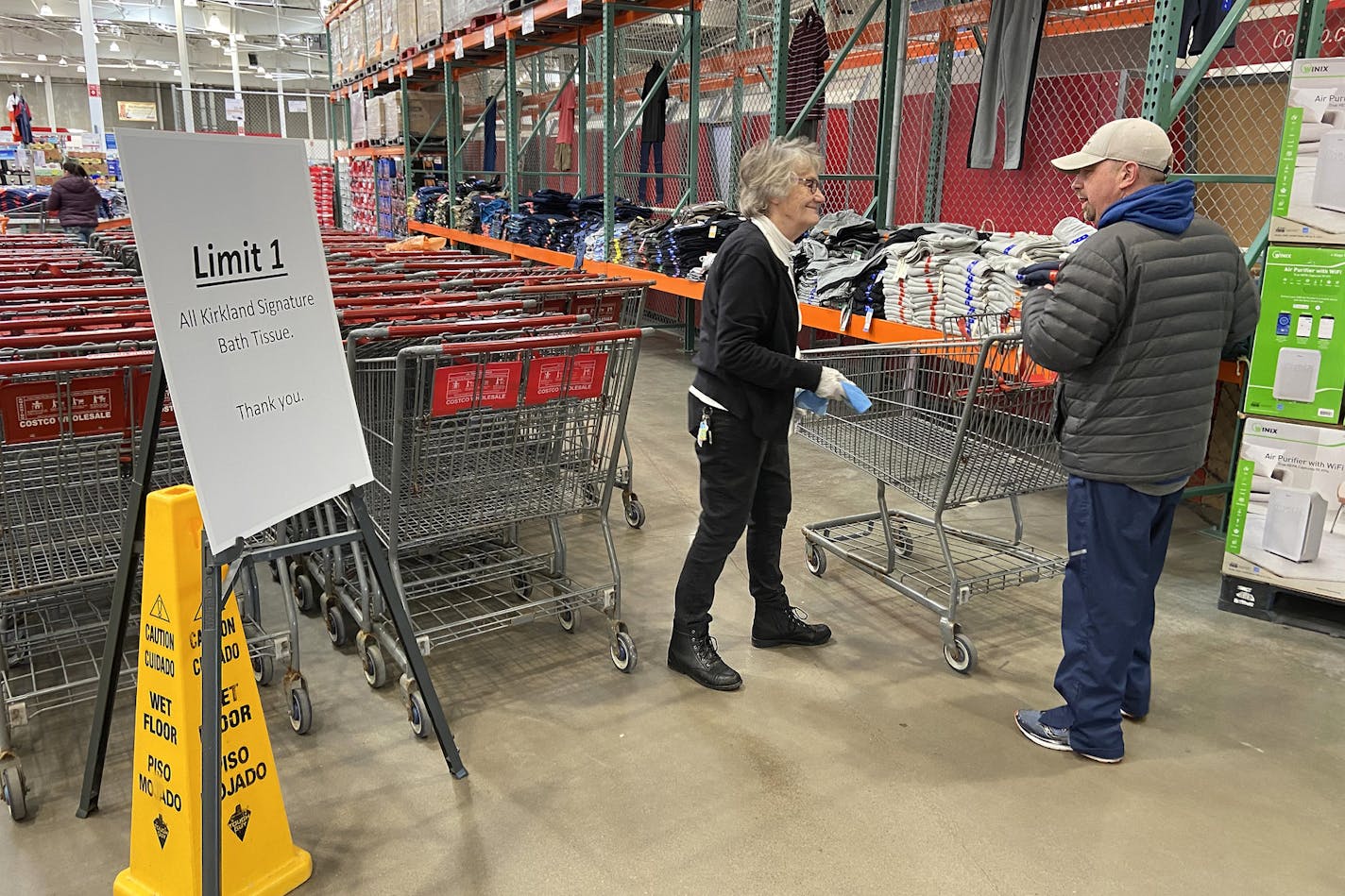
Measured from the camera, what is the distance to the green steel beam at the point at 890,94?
7398mm

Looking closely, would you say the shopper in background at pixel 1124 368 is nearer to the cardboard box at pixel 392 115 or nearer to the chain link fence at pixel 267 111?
the cardboard box at pixel 392 115

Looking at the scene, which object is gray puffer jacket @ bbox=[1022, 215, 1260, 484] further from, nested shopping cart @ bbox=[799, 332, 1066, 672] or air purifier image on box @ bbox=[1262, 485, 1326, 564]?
air purifier image on box @ bbox=[1262, 485, 1326, 564]

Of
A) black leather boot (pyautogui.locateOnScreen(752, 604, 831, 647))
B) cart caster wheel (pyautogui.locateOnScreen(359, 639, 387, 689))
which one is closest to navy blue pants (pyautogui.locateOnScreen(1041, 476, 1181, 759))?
black leather boot (pyautogui.locateOnScreen(752, 604, 831, 647))

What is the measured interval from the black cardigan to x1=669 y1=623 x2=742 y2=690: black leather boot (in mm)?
761

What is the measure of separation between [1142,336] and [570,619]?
224cm

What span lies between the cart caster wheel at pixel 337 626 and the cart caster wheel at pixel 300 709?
60cm

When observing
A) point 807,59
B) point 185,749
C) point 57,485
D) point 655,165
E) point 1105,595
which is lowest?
point 185,749

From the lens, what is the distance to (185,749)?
2.17m

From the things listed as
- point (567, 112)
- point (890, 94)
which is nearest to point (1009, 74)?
point (890, 94)

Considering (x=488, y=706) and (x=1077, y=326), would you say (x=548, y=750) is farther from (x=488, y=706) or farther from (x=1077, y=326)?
(x=1077, y=326)

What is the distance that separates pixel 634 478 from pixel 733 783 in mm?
3126

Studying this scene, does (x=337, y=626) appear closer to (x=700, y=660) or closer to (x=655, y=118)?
(x=700, y=660)

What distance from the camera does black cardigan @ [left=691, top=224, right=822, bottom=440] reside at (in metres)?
3.03

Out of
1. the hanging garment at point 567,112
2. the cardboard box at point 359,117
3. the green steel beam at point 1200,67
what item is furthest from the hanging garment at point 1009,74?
the cardboard box at point 359,117
